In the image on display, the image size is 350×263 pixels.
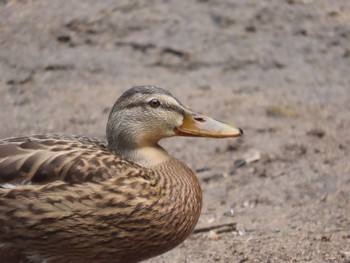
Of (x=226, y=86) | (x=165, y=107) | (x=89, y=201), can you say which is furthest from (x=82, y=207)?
(x=226, y=86)

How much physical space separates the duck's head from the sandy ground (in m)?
0.93

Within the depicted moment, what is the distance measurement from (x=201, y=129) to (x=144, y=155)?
1.37 ft

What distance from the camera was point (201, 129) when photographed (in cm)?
581

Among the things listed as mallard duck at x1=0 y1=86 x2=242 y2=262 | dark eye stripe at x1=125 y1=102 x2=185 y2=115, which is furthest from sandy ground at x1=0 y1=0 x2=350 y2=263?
dark eye stripe at x1=125 y1=102 x2=185 y2=115

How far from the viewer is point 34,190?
205 inches

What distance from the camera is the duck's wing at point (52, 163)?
17.3 ft

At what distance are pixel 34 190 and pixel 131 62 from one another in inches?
177

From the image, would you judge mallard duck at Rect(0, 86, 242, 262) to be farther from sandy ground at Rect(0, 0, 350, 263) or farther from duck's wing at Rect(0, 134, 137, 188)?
sandy ground at Rect(0, 0, 350, 263)

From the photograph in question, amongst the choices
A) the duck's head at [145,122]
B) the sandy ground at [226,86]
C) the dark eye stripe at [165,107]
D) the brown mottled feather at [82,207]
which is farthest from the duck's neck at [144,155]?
the sandy ground at [226,86]

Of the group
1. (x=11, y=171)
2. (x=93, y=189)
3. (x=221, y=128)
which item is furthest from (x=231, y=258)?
(x=11, y=171)

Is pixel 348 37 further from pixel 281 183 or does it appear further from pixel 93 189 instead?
pixel 93 189

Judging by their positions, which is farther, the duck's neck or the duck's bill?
the duck's bill

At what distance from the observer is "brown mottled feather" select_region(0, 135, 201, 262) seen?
16.9 feet

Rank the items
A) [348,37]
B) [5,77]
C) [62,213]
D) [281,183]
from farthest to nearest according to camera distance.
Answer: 1. [348,37]
2. [5,77]
3. [281,183]
4. [62,213]
